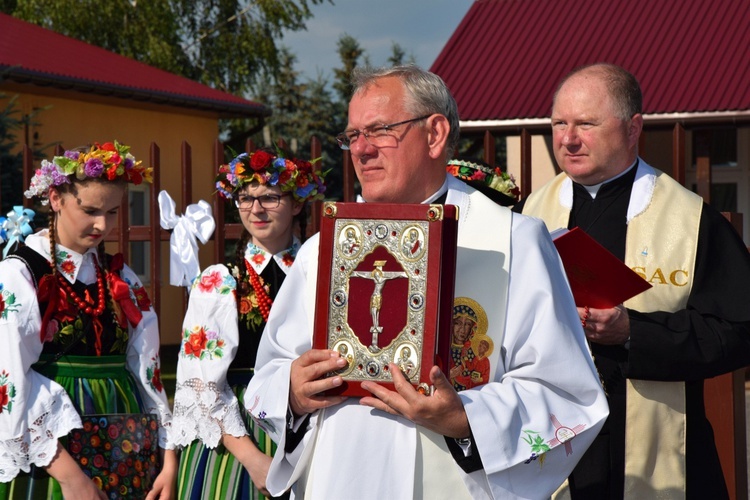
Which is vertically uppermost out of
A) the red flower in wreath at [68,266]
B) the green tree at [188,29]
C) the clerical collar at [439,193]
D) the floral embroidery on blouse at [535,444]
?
the green tree at [188,29]

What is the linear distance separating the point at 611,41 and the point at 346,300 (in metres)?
12.1

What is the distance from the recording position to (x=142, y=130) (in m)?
16.9

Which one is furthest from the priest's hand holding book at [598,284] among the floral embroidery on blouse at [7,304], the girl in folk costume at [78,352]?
the floral embroidery on blouse at [7,304]

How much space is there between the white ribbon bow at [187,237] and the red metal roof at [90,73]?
31.8 feet

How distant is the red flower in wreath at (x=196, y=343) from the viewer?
4098 mm

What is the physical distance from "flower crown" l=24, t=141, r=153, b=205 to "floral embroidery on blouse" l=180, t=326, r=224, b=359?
0.71 meters

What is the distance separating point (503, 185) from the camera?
496 centimetres

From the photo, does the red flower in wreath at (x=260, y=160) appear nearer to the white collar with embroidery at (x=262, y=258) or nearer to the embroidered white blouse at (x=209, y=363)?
the white collar with embroidery at (x=262, y=258)

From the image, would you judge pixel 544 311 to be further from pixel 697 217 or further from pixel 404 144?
pixel 697 217

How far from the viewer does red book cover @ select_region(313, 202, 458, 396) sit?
249cm

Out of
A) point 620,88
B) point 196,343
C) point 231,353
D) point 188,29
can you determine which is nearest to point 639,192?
point 620,88

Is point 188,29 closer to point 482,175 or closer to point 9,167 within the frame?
point 9,167

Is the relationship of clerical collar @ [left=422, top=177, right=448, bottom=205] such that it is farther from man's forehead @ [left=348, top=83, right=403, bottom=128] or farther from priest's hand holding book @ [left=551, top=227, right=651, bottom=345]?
priest's hand holding book @ [left=551, top=227, right=651, bottom=345]

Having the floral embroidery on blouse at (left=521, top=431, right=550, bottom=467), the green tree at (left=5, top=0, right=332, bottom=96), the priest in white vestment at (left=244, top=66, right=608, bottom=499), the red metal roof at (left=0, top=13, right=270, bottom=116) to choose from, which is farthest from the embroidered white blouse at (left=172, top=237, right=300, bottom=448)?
the green tree at (left=5, top=0, right=332, bottom=96)
